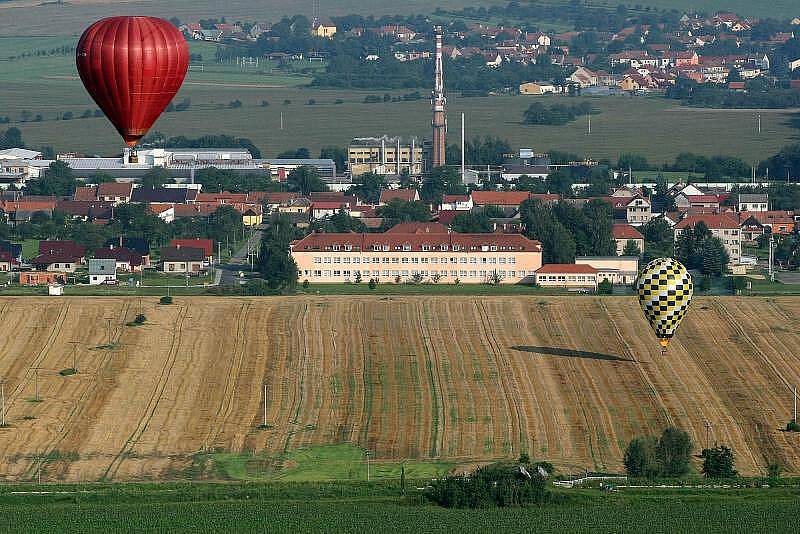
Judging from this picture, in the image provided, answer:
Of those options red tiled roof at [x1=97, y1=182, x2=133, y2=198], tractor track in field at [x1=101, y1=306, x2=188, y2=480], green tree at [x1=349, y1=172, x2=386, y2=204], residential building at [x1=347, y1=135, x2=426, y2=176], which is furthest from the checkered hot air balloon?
residential building at [x1=347, y1=135, x2=426, y2=176]

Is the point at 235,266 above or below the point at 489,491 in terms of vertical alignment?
below

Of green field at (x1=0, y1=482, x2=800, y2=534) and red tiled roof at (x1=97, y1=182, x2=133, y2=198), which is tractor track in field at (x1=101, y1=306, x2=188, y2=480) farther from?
red tiled roof at (x1=97, y1=182, x2=133, y2=198)

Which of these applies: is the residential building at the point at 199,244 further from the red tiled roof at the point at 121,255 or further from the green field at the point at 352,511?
the green field at the point at 352,511

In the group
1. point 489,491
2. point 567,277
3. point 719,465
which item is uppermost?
point 489,491

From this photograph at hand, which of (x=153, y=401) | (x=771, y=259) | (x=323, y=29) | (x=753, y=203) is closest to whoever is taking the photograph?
(x=153, y=401)

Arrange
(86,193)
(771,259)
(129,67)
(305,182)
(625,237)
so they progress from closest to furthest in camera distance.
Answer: (129,67) → (771,259) → (625,237) → (86,193) → (305,182)

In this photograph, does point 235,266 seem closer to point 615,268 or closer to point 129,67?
point 615,268

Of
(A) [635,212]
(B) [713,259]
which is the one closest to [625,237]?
(B) [713,259]

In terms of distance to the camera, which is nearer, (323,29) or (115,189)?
(115,189)
